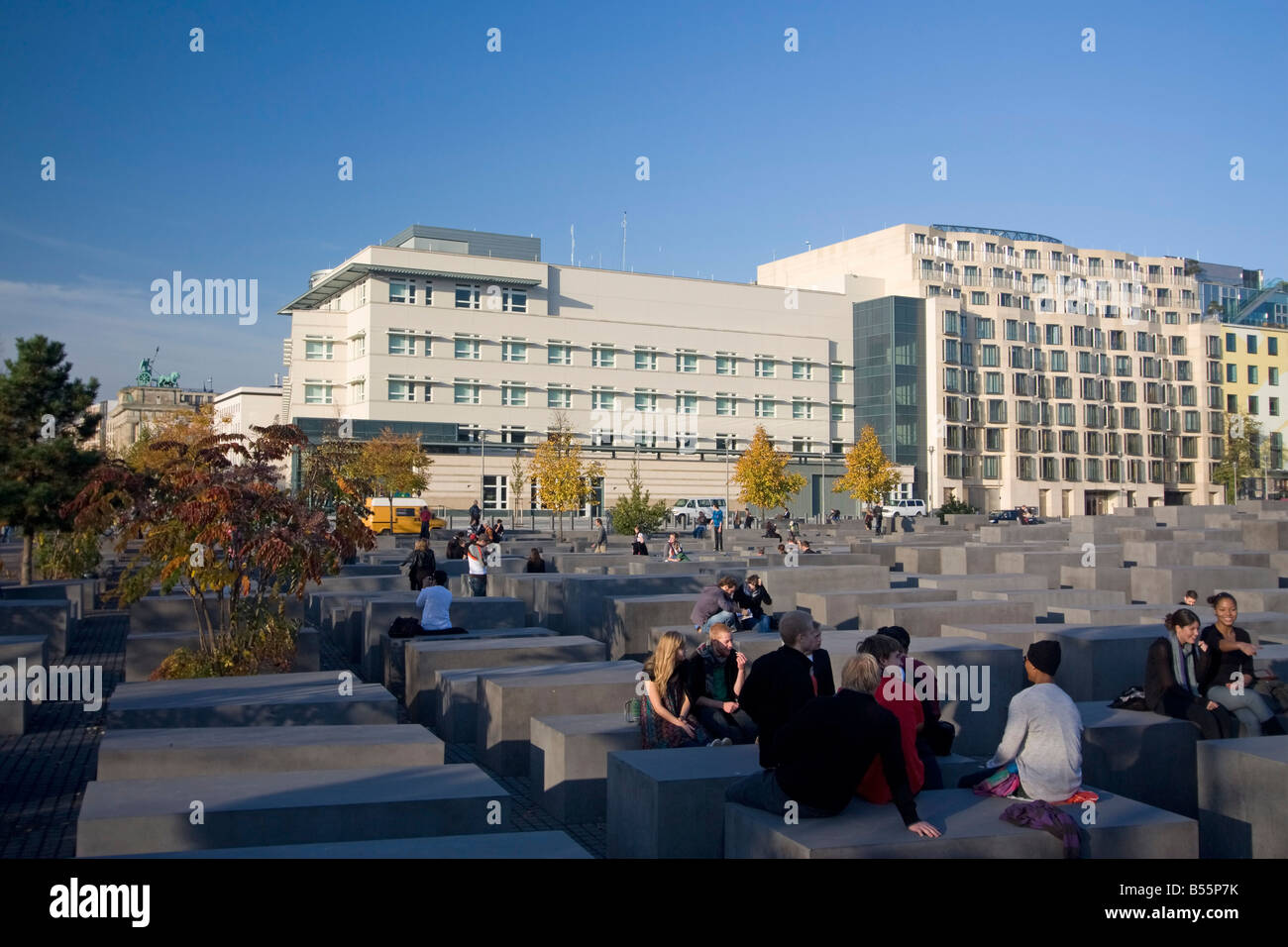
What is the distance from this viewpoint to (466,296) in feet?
239

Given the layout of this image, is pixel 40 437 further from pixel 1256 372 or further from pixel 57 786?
pixel 1256 372

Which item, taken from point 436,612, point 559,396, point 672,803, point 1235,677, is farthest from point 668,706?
point 559,396

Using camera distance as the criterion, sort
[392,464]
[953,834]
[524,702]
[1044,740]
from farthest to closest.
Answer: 1. [392,464]
2. [524,702]
3. [1044,740]
4. [953,834]

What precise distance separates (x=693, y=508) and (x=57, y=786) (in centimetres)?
6147

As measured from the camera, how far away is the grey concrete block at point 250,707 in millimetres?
9086

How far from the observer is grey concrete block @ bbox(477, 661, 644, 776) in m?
9.77

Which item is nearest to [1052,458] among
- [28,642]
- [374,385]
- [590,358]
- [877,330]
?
[877,330]

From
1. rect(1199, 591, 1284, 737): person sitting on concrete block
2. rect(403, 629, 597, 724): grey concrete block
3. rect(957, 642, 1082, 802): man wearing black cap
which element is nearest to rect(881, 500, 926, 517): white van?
rect(403, 629, 597, 724): grey concrete block

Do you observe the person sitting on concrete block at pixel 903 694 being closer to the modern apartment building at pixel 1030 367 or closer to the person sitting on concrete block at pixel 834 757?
the person sitting on concrete block at pixel 834 757

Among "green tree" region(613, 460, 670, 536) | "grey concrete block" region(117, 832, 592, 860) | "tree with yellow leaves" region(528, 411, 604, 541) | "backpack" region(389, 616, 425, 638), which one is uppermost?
"tree with yellow leaves" region(528, 411, 604, 541)

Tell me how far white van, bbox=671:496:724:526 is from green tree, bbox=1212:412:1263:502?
114ft

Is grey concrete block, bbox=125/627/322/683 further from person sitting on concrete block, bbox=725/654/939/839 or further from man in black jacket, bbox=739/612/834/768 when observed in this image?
person sitting on concrete block, bbox=725/654/939/839

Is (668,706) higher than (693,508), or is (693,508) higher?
(693,508)
